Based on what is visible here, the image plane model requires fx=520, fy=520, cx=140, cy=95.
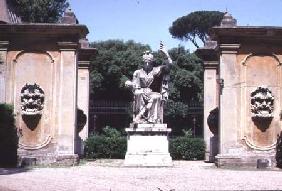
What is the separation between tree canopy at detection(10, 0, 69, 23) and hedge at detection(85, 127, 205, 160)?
53.2 ft

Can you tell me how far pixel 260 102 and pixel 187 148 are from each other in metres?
5.75

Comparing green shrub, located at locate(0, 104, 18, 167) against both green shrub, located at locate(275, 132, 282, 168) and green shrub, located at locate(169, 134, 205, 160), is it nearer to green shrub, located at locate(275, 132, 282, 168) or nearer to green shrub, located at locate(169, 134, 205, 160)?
green shrub, located at locate(169, 134, 205, 160)

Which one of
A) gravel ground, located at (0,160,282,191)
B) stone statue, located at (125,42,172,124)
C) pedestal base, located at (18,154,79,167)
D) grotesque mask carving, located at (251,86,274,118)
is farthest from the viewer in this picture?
stone statue, located at (125,42,172,124)

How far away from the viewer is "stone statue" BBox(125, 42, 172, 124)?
17891 millimetres

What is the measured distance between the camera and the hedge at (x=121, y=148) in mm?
21828

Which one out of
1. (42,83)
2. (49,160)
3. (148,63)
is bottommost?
(49,160)

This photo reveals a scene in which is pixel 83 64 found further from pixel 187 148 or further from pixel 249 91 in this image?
pixel 249 91

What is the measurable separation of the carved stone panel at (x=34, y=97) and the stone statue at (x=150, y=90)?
283 cm

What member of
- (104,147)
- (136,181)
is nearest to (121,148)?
(104,147)

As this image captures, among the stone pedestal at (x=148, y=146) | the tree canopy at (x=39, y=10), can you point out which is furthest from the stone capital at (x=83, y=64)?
the tree canopy at (x=39, y=10)

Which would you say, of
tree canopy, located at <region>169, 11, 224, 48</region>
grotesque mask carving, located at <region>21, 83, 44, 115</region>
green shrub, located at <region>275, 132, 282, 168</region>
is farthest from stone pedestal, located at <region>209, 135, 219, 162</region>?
tree canopy, located at <region>169, 11, 224, 48</region>

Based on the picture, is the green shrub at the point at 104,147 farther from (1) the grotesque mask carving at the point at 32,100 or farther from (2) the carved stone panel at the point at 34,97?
(1) the grotesque mask carving at the point at 32,100

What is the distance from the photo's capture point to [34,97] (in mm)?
17188

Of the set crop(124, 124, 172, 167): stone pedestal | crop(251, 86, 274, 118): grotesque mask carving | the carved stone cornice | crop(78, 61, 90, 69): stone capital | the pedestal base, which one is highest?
the carved stone cornice
